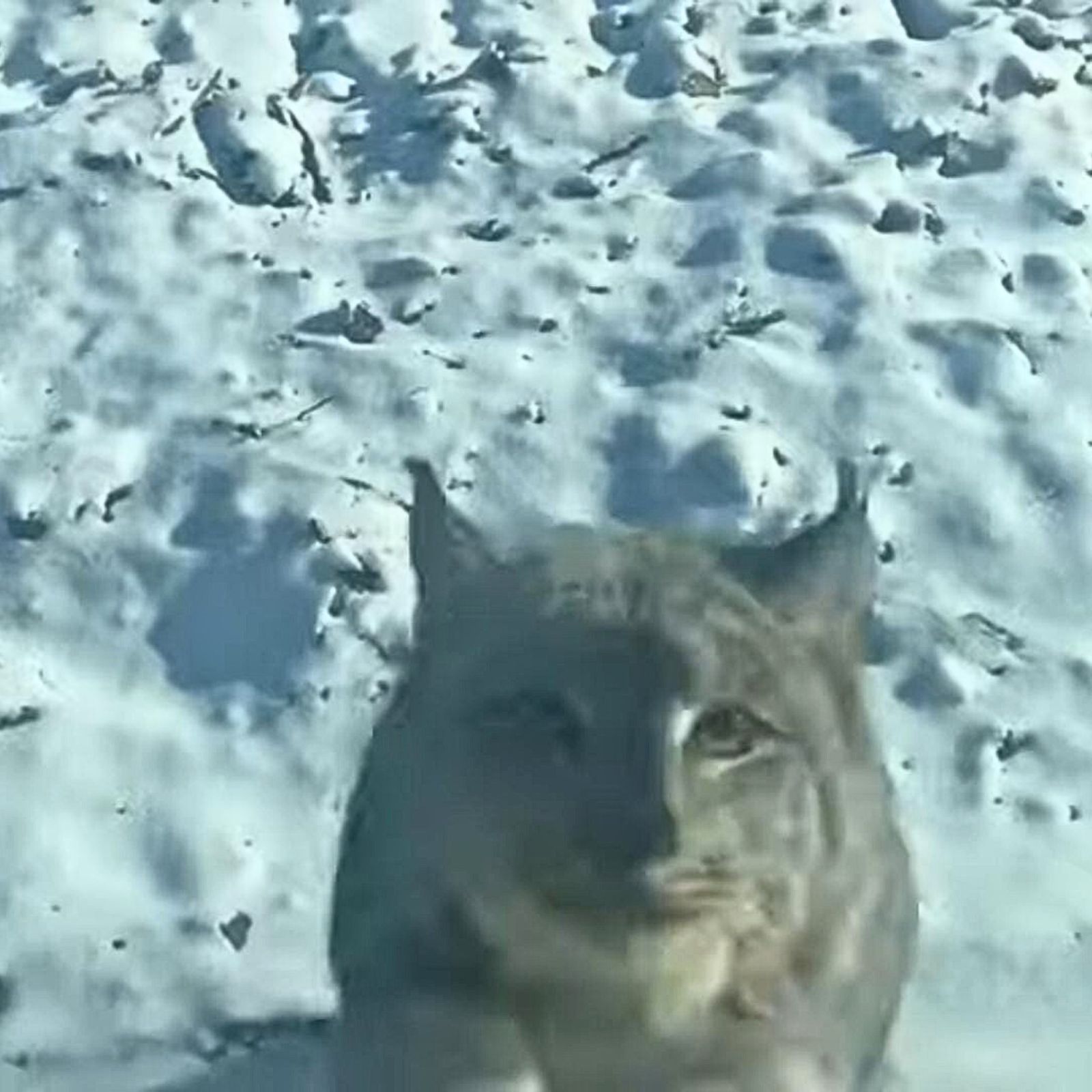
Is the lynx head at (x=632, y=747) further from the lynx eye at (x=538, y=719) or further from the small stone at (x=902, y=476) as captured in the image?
the small stone at (x=902, y=476)

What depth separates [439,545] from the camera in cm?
458

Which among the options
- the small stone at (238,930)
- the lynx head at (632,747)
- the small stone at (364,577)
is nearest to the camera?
the lynx head at (632,747)

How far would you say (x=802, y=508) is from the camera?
259 inches

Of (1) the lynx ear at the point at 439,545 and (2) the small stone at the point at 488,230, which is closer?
(1) the lynx ear at the point at 439,545

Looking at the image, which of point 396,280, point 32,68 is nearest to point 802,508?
point 396,280

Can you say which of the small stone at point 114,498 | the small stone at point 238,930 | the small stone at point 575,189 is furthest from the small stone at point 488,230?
the small stone at point 238,930

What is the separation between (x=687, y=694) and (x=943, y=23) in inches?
176

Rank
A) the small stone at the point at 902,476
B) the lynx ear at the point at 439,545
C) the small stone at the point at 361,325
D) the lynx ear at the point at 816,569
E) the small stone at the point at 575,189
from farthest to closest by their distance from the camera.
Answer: the small stone at the point at 575,189, the small stone at the point at 361,325, the small stone at the point at 902,476, the lynx ear at the point at 439,545, the lynx ear at the point at 816,569

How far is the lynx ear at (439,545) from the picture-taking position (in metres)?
4.52

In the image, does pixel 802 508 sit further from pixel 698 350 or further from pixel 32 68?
pixel 32 68

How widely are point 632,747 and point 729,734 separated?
0.41ft

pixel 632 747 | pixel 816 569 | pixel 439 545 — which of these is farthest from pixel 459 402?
pixel 632 747

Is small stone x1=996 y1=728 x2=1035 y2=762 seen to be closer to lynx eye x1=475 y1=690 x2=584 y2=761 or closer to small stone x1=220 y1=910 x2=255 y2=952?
small stone x1=220 y1=910 x2=255 y2=952

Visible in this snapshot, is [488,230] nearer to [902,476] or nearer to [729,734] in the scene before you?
[902,476]
